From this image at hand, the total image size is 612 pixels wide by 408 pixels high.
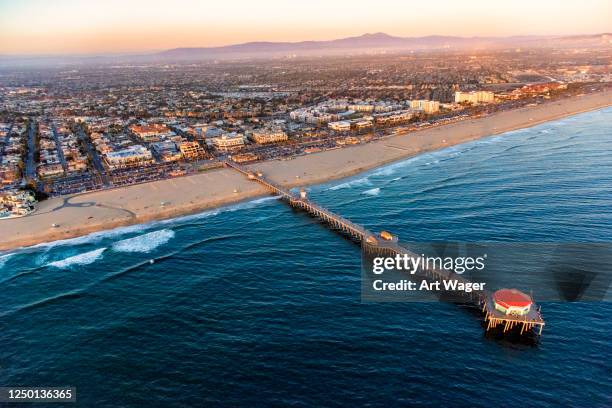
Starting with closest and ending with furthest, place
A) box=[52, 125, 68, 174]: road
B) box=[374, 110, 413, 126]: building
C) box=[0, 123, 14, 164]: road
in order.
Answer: box=[52, 125, 68, 174]: road < box=[0, 123, 14, 164]: road < box=[374, 110, 413, 126]: building

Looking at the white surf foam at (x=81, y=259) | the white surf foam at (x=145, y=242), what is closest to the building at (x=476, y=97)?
the white surf foam at (x=145, y=242)

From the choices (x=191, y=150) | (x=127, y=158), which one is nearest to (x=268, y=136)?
(x=191, y=150)

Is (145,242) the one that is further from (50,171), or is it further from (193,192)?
(50,171)

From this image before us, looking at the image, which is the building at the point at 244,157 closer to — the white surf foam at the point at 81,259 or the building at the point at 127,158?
the building at the point at 127,158

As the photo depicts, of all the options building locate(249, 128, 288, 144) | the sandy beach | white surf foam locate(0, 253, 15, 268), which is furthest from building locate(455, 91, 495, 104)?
white surf foam locate(0, 253, 15, 268)

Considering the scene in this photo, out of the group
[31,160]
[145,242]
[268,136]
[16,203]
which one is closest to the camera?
[145,242]

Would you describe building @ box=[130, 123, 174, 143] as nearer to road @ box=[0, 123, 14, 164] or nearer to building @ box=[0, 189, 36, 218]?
road @ box=[0, 123, 14, 164]
